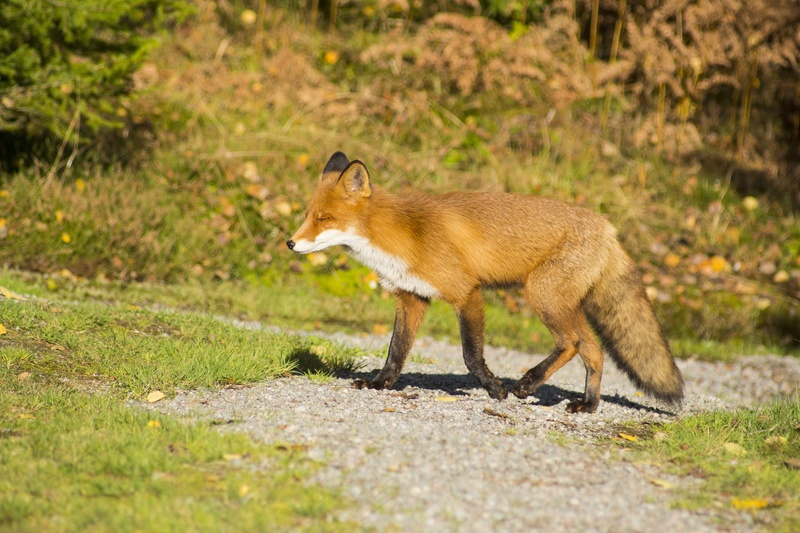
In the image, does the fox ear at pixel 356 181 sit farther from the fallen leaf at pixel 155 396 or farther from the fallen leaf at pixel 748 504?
the fallen leaf at pixel 748 504

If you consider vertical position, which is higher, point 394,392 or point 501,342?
point 394,392

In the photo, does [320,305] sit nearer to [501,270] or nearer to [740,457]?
[501,270]

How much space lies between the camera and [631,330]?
5.66 meters

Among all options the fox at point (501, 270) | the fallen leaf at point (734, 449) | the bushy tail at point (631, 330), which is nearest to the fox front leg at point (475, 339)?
the fox at point (501, 270)

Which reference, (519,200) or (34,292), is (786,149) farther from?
(34,292)

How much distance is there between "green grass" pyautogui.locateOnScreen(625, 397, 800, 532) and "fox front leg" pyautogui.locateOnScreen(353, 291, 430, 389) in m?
1.76

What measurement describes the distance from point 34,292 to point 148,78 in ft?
18.5

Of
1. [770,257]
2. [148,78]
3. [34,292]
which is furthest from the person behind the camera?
[148,78]

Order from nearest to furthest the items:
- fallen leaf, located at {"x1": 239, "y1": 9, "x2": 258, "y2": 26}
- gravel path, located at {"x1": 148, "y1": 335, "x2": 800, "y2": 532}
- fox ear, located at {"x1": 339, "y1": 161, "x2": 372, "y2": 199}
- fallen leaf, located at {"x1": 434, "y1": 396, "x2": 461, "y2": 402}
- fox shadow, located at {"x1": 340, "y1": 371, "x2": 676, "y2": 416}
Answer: gravel path, located at {"x1": 148, "y1": 335, "x2": 800, "y2": 532} < fallen leaf, located at {"x1": 434, "y1": 396, "x2": 461, "y2": 402} < fox ear, located at {"x1": 339, "y1": 161, "x2": 372, "y2": 199} < fox shadow, located at {"x1": 340, "y1": 371, "x2": 676, "y2": 416} < fallen leaf, located at {"x1": 239, "y1": 9, "x2": 258, "y2": 26}

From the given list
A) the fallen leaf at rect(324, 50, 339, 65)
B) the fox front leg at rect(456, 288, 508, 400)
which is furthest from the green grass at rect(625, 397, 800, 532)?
the fallen leaf at rect(324, 50, 339, 65)

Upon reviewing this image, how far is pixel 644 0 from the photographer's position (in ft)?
45.7

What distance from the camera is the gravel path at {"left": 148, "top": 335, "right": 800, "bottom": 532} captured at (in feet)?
11.5

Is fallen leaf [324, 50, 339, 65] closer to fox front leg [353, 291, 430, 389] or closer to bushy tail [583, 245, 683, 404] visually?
fox front leg [353, 291, 430, 389]

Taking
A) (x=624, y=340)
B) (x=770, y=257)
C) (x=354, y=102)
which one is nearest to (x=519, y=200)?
(x=624, y=340)
